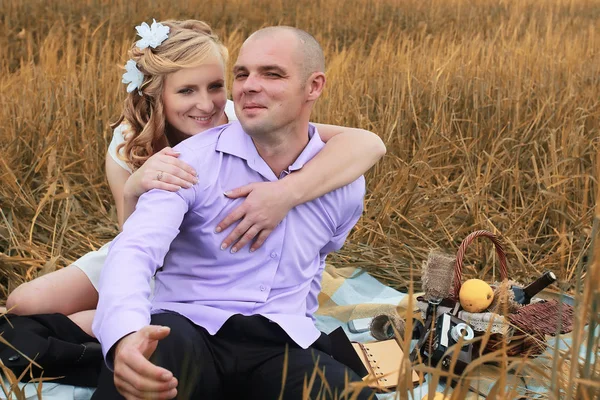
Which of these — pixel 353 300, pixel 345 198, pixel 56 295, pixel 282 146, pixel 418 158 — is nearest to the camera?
pixel 282 146

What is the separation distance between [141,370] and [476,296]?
60.2 inches

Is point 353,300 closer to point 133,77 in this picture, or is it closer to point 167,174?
point 133,77

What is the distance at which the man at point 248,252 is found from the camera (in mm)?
2215

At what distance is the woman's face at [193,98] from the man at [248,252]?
2.04 ft

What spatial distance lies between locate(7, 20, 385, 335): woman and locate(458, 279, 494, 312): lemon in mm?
556

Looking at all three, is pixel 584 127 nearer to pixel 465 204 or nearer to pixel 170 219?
pixel 465 204

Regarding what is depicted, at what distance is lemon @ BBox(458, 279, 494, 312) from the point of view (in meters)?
2.96

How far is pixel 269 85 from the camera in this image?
240cm

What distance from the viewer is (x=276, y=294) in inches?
97.6

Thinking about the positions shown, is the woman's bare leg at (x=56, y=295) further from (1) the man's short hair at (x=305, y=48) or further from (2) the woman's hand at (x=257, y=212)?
(1) the man's short hair at (x=305, y=48)

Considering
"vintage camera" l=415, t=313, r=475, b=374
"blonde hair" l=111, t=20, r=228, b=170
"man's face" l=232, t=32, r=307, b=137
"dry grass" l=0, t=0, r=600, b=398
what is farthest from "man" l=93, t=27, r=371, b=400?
"dry grass" l=0, t=0, r=600, b=398

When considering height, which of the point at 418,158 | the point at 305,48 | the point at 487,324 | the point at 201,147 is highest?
the point at 305,48

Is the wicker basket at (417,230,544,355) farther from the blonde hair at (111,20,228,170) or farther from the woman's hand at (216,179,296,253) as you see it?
the blonde hair at (111,20,228,170)

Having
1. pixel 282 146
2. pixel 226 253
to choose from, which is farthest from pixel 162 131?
pixel 226 253
